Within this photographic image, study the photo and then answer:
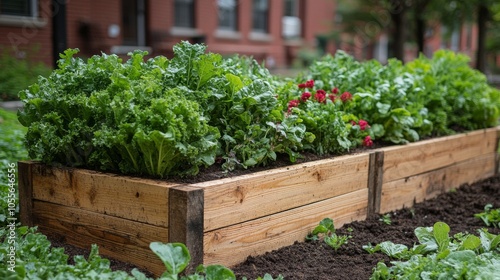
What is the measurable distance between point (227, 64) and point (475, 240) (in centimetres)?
186

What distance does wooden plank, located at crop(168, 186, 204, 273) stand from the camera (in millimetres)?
2953

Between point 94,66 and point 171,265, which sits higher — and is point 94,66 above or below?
above

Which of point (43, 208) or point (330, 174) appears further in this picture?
point (330, 174)

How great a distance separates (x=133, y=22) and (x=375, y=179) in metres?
13.9

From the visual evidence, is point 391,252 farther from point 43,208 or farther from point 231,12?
point 231,12

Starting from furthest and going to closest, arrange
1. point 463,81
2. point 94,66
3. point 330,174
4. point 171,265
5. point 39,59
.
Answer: point 39,59 < point 463,81 < point 330,174 < point 94,66 < point 171,265

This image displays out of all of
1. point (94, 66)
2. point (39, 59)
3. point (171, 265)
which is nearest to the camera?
point (171, 265)

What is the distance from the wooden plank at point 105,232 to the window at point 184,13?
1554 centimetres

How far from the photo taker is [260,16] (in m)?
22.9

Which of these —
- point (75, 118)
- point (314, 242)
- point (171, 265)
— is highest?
point (75, 118)

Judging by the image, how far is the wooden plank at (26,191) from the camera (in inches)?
145

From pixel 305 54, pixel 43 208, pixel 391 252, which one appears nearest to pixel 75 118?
pixel 43 208

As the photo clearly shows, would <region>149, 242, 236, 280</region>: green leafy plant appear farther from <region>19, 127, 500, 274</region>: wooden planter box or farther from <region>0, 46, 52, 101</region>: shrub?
<region>0, 46, 52, 101</region>: shrub

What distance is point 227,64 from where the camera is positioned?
4031mm
